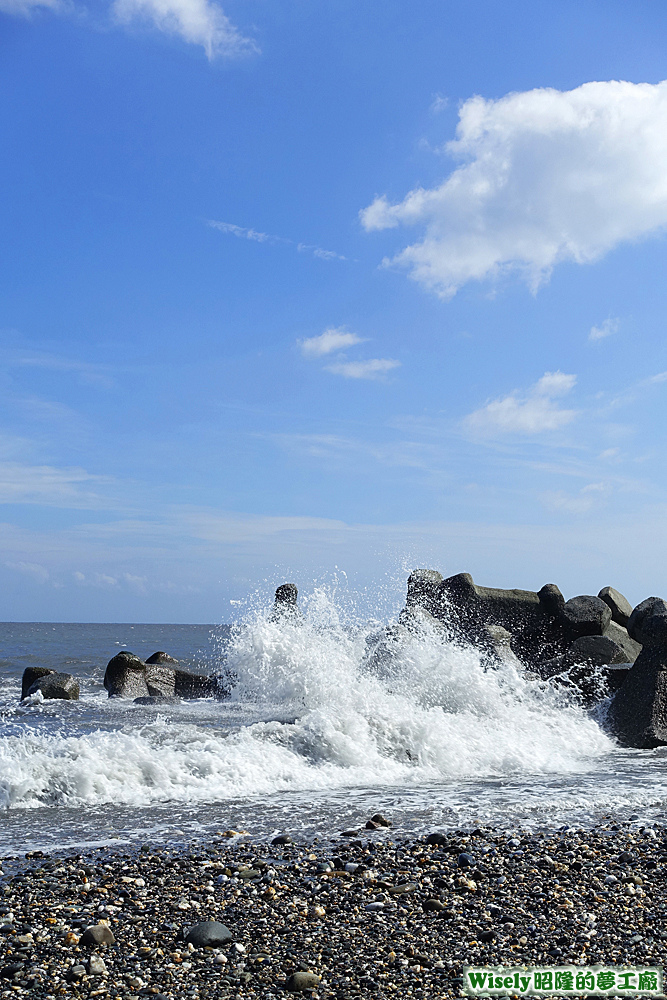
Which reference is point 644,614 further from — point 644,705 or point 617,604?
point 617,604

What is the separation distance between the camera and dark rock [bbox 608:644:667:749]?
33.2ft

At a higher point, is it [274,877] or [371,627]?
[371,627]

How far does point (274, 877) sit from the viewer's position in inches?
181

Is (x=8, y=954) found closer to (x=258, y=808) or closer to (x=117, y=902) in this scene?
(x=117, y=902)

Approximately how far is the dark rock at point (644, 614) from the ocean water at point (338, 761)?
1395 millimetres

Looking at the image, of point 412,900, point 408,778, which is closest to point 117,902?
point 412,900

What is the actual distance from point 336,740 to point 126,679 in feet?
29.2

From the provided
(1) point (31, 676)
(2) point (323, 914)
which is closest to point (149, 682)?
(1) point (31, 676)

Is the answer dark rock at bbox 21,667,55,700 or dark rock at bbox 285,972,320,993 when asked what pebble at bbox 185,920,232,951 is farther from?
dark rock at bbox 21,667,55,700

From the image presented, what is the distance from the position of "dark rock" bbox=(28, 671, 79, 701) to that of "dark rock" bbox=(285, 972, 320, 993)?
13.4 metres

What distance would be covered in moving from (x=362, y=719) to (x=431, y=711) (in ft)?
4.68

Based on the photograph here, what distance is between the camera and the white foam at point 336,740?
7.14 meters

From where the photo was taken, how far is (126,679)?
16.2 m

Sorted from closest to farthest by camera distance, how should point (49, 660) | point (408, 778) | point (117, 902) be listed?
point (117, 902) < point (408, 778) < point (49, 660)
